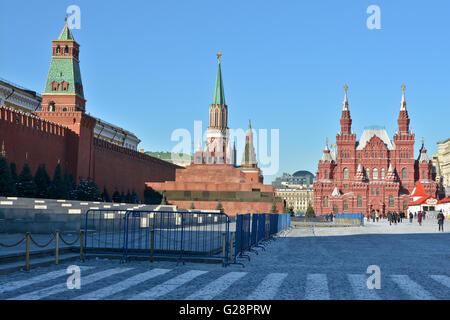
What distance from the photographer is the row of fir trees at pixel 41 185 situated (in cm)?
3344

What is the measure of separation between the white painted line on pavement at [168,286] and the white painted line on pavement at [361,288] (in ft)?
8.93

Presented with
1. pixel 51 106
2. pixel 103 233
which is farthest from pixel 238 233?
pixel 51 106

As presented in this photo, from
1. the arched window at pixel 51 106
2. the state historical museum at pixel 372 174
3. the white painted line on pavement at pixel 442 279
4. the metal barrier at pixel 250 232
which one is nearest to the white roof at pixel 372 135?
the state historical museum at pixel 372 174

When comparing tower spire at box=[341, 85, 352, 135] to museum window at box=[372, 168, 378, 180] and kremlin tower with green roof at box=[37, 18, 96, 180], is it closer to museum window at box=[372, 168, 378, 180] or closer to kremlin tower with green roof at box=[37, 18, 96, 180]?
museum window at box=[372, 168, 378, 180]

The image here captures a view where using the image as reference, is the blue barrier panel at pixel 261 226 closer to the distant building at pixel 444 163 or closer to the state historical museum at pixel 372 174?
the state historical museum at pixel 372 174

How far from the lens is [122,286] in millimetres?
8500

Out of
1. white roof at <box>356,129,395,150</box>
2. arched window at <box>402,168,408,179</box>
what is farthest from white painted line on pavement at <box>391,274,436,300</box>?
white roof at <box>356,129,395,150</box>

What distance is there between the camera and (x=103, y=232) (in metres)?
14.4

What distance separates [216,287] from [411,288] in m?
3.06

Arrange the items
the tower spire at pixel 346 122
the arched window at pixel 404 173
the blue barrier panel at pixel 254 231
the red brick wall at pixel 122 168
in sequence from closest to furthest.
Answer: the blue barrier panel at pixel 254 231
the red brick wall at pixel 122 168
the arched window at pixel 404 173
the tower spire at pixel 346 122

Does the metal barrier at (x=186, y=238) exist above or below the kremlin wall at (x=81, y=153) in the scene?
below

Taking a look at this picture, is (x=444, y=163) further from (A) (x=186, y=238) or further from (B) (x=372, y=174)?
(A) (x=186, y=238)

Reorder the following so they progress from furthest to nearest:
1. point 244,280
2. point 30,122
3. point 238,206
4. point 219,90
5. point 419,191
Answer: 1. point 219,90
2. point 419,191
3. point 238,206
4. point 30,122
5. point 244,280
